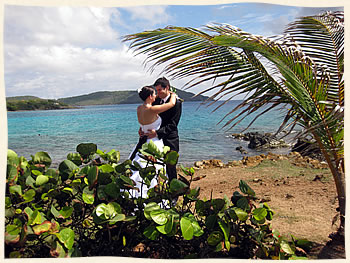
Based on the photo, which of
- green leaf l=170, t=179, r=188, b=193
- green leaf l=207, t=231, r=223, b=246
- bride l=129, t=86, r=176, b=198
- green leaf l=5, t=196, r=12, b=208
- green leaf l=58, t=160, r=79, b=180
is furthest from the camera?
bride l=129, t=86, r=176, b=198

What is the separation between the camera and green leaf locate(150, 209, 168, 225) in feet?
7.94

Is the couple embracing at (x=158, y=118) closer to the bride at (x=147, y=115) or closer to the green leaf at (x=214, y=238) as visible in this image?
the bride at (x=147, y=115)

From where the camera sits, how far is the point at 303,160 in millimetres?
7941

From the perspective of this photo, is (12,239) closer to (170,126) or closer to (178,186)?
(178,186)

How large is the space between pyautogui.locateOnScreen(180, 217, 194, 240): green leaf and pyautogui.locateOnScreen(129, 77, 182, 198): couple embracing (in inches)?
40.9

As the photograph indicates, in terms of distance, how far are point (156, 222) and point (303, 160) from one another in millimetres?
6612

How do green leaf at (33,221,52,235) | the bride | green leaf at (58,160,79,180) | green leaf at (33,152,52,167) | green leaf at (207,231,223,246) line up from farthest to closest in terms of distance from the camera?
the bride, green leaf at (33,152,52,167), green leaf at (58,160,79,180), green leaf at (207,231,223,246), green leaf at (33,221,52,235)

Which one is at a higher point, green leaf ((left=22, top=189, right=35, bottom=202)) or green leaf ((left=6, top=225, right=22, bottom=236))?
green leaf ((left=22, top=189, right=35, bottom=202))

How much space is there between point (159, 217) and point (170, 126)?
1.49 metres

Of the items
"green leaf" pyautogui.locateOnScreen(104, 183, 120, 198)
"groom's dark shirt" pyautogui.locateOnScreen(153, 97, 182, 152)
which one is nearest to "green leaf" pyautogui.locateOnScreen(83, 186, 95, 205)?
"green leaf" pyautogui.locateOnScreen(104, 183, 120, 198)

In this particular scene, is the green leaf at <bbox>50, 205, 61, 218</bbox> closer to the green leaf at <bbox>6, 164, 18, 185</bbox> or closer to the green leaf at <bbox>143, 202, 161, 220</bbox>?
the green leaf at <bbox>6, 164, 18, 185</bbox>

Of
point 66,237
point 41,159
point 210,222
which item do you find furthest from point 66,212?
point 210,222

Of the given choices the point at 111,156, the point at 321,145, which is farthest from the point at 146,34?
the point at 321,145

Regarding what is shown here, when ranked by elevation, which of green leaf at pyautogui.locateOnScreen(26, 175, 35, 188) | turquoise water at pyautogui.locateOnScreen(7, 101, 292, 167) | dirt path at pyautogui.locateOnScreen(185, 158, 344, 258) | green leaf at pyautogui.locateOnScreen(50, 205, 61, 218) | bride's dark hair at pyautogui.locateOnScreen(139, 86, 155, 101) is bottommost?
turquoise water at pyautogui.locateOnScreen(7, 101, 292, 167)
